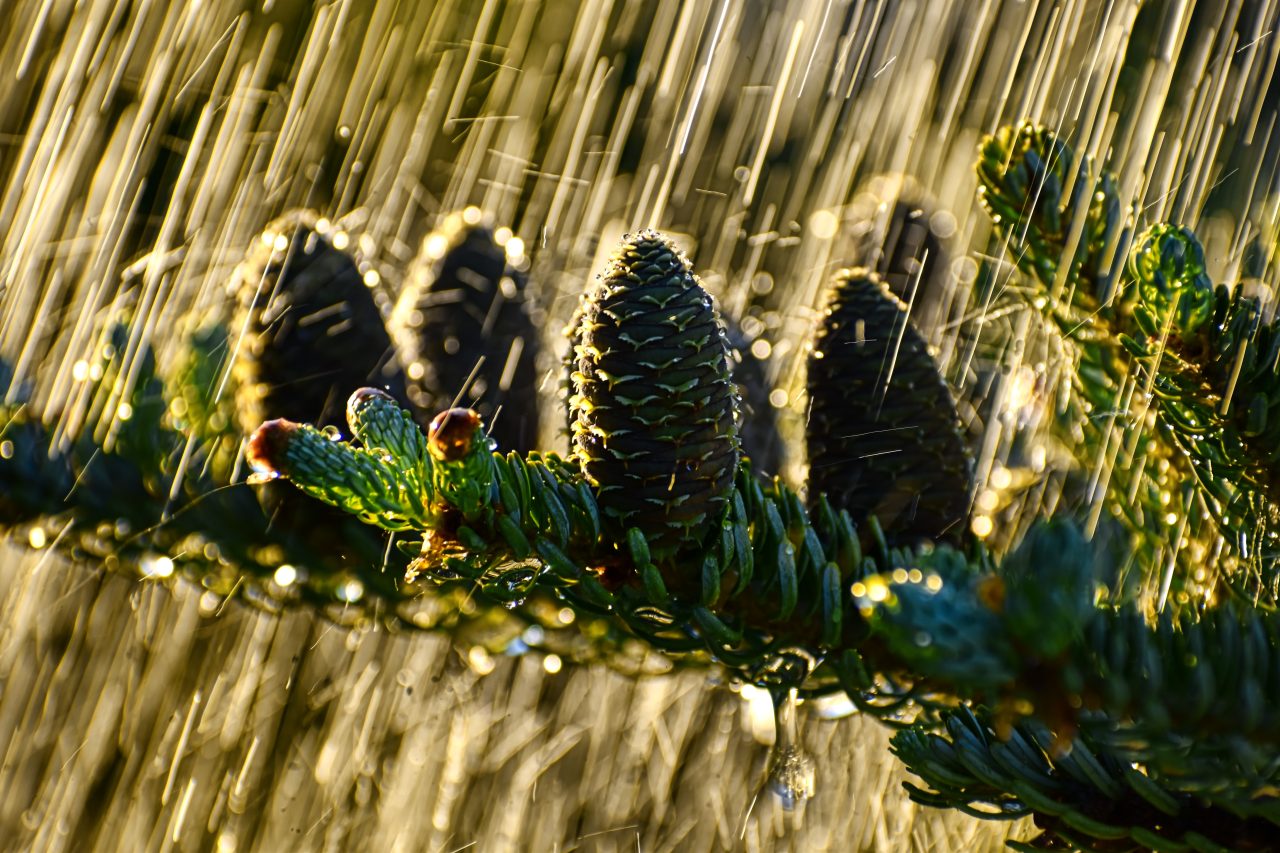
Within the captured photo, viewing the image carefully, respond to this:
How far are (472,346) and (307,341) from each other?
0.31ft

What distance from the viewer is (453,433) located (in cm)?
37

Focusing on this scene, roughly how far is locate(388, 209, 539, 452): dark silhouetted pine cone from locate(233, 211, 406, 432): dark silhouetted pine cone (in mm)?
25

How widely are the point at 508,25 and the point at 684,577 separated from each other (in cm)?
220

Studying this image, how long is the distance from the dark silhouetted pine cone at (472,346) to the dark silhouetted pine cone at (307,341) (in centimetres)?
2

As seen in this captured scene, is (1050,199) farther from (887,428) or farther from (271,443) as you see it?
(271,443)

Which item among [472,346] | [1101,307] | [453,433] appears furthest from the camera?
[472,346]

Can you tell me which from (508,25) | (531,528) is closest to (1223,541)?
(531,528)

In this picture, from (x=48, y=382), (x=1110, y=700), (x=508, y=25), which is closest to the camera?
(x=1110, y=700)

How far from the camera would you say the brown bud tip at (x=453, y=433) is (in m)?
0.37

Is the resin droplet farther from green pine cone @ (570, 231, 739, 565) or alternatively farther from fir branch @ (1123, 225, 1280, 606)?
fir branch @ (1123, 225, 1280, 606)

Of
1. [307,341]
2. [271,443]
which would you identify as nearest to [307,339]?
[307,341]

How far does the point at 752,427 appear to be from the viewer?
25.3 inches

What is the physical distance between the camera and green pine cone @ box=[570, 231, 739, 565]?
41 centimetres

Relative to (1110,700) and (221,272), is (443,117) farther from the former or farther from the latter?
(1110,700)
